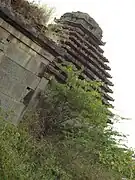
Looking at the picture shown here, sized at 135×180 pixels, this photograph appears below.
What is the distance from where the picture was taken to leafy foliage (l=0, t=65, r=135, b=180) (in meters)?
7.57

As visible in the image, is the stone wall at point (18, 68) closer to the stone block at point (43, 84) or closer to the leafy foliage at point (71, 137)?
the stone block at point (43, 84)

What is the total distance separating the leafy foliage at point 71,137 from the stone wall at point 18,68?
41 centimetres

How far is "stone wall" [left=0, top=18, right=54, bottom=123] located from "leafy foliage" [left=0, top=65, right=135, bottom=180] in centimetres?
41

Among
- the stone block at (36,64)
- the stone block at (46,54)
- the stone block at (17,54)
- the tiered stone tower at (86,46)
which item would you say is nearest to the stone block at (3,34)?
the stone block at (17,54)

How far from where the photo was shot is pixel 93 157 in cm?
918

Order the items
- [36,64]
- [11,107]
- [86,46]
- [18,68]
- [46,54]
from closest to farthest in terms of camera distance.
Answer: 1. [11,107]
2. [18,68]
3. [36,64]
4. [46,54]
5. [86,46]

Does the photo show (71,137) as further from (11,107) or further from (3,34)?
(3,34)

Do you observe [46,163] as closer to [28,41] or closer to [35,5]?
[28,41]

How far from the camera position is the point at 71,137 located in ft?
30.2

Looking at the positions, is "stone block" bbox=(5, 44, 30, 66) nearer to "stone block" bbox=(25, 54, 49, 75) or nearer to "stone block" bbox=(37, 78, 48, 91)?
"stone block" bbox=(25, 54, 49, 75)

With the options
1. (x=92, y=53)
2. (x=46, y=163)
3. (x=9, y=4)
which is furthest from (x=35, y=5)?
(x=46, y=163)

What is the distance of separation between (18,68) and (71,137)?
1.88 m

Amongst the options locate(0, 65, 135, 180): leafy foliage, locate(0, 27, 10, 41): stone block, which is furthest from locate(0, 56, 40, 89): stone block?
locate(0, 65, 135, 180): leafy foliage

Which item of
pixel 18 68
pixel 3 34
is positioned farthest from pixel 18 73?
pixel 3 34
